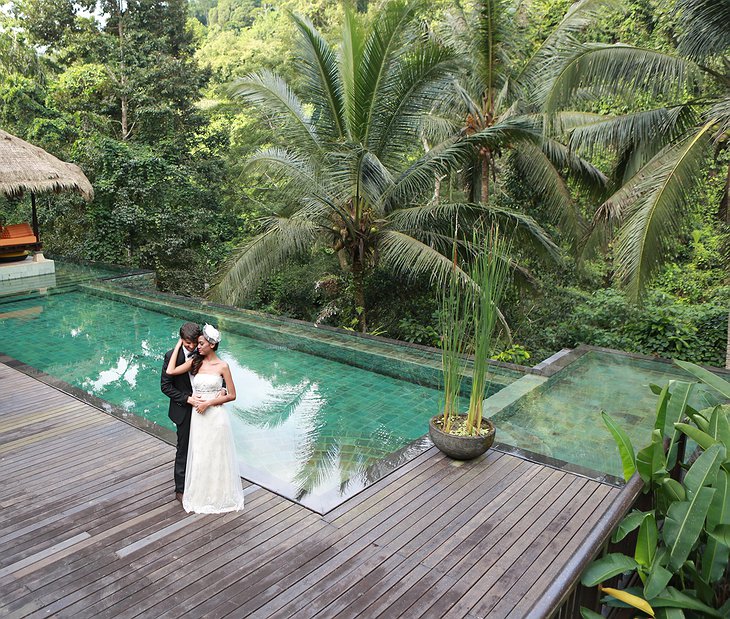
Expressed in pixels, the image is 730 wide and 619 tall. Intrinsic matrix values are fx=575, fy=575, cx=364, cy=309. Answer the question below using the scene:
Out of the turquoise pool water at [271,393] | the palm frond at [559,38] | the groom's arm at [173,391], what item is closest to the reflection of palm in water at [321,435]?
the turquoise pool water at [271,393]

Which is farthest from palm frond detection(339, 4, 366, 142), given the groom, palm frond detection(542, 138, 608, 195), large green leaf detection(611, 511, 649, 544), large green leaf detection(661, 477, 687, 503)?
large green leaf detection(611, 511, 649, 544)

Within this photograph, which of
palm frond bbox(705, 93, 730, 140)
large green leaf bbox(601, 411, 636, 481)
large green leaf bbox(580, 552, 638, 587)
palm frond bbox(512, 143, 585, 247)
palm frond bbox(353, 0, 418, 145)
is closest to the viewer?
large green leaf bbox(580, 552, 638, 587)

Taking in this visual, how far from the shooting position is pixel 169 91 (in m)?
12.6

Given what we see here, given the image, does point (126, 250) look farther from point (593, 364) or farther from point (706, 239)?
point (706, 239)

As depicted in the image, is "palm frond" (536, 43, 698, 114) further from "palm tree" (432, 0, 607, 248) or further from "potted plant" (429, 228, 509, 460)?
"potted plant" (429, 228, 509, 460)

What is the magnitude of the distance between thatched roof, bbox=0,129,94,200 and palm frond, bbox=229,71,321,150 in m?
4.59

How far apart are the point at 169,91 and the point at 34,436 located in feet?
34.3

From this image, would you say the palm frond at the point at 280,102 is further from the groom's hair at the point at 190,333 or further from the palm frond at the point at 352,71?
the groom's hair at the point at 190,333

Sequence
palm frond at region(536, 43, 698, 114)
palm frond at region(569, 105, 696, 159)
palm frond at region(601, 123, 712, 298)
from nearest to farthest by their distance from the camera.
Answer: palm frond at region(601, 123, 712, 298) → palm frond at region(536, 43, 698, 114) → palm frond at region(569, 105, 696, 159)

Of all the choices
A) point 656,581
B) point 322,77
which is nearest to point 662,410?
point 656,581

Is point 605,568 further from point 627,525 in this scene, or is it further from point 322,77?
point 322,77

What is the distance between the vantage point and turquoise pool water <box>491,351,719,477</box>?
398 centimetres

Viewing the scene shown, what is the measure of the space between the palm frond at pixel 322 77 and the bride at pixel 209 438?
5.23 m

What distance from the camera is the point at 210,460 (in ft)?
9.80
